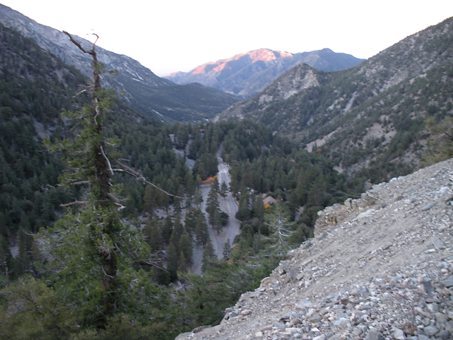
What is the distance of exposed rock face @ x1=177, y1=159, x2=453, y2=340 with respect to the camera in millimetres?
7070

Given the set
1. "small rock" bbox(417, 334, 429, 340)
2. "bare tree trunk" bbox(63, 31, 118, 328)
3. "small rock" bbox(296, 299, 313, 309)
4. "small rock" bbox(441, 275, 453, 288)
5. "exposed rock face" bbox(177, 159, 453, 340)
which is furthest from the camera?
"bare tree trunk" bbox(63, 31, 118, 328)

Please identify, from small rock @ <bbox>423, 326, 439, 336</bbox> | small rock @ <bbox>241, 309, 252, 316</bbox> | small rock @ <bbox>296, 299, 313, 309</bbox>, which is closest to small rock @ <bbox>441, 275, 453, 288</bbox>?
small rock @ <bbox>423, 326, 439, 336</bbox>

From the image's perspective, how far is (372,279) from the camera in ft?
28.7

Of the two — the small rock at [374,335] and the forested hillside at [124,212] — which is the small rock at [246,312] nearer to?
the forested hillside at [124,212]

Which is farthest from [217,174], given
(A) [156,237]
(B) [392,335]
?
(B) [392,335]

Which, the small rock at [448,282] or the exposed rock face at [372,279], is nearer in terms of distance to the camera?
the exposed rock face at [372,279]

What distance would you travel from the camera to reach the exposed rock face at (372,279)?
7070 mm

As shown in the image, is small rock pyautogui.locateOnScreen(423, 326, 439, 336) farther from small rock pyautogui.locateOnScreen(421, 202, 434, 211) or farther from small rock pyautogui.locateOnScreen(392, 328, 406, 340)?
small rock pyautogui.locateOnScreen(421, 202, 434, 211)

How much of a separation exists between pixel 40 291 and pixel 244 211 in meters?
67.0

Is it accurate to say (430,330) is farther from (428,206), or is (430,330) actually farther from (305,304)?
(428,206)

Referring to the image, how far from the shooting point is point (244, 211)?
79125 mm

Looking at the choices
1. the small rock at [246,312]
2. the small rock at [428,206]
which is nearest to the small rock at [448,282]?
the small rock at [428,206]

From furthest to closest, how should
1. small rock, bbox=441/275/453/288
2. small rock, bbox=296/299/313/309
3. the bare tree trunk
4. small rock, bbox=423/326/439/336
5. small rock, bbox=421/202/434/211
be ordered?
the bare tree trunk
small rock, bbox=421/202/434/211
small rock, bbox=296/299/313/309
small rock, bbox=441/275/453/288
small rock, bbox=423/326/439/336

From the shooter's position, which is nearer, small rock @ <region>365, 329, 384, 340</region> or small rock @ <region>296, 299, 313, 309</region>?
small rock @ <region>365, 329, 384, 340</region>
